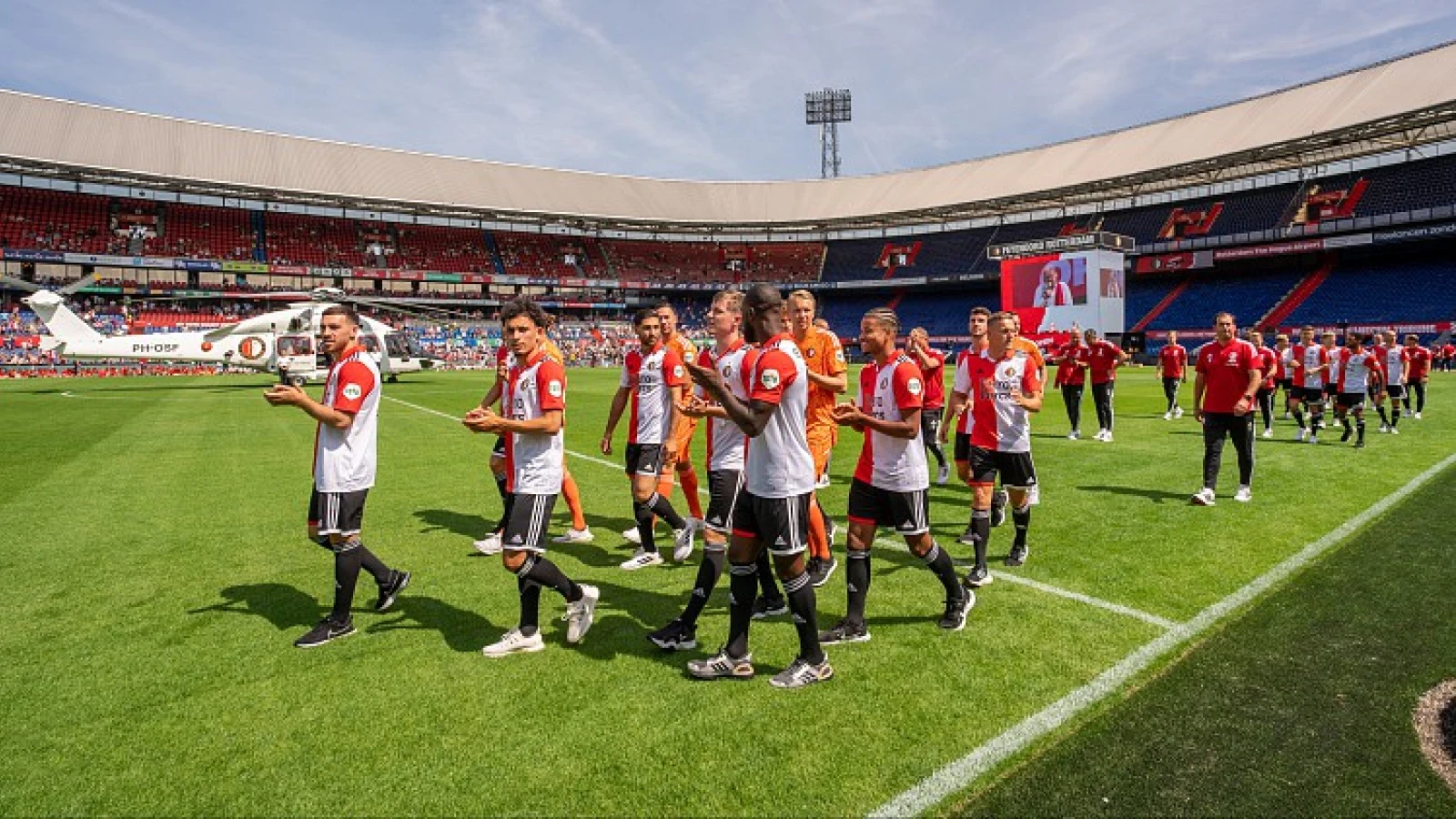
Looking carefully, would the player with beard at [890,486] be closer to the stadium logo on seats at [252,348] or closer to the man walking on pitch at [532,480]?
the man walking on pitch at [532,480]

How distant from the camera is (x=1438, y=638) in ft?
14.2

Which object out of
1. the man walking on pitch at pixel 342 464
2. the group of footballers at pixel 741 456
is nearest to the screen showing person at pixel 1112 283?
the group of footballers at pixel 741 456

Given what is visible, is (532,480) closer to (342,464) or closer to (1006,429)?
(342,464)

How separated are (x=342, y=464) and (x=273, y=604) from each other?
1577mm

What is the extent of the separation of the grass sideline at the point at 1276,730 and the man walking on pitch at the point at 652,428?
3.83 metres

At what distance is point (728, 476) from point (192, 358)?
2856 centimetres

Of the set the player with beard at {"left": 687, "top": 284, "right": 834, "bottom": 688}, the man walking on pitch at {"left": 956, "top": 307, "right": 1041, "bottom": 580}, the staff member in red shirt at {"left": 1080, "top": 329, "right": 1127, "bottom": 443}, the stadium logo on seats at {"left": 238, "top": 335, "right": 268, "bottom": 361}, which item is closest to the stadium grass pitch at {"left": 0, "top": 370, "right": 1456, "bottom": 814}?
the player with beard at {"left": 687, "top": 284, "right": 834, "bottom": 688}

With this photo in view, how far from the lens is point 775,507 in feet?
12.7

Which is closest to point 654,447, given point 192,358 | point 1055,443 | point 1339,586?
point 1339,586

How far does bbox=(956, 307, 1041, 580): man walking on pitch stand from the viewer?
5.99 metres

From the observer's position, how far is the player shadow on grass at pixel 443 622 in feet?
15.2

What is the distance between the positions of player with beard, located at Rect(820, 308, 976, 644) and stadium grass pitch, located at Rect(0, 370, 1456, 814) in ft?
0.81

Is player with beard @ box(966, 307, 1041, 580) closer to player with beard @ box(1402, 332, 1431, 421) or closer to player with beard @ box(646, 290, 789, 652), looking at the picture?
player with beard @ box(646, 290, 789, 652)

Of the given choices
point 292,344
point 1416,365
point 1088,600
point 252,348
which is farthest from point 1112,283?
point 252,348
